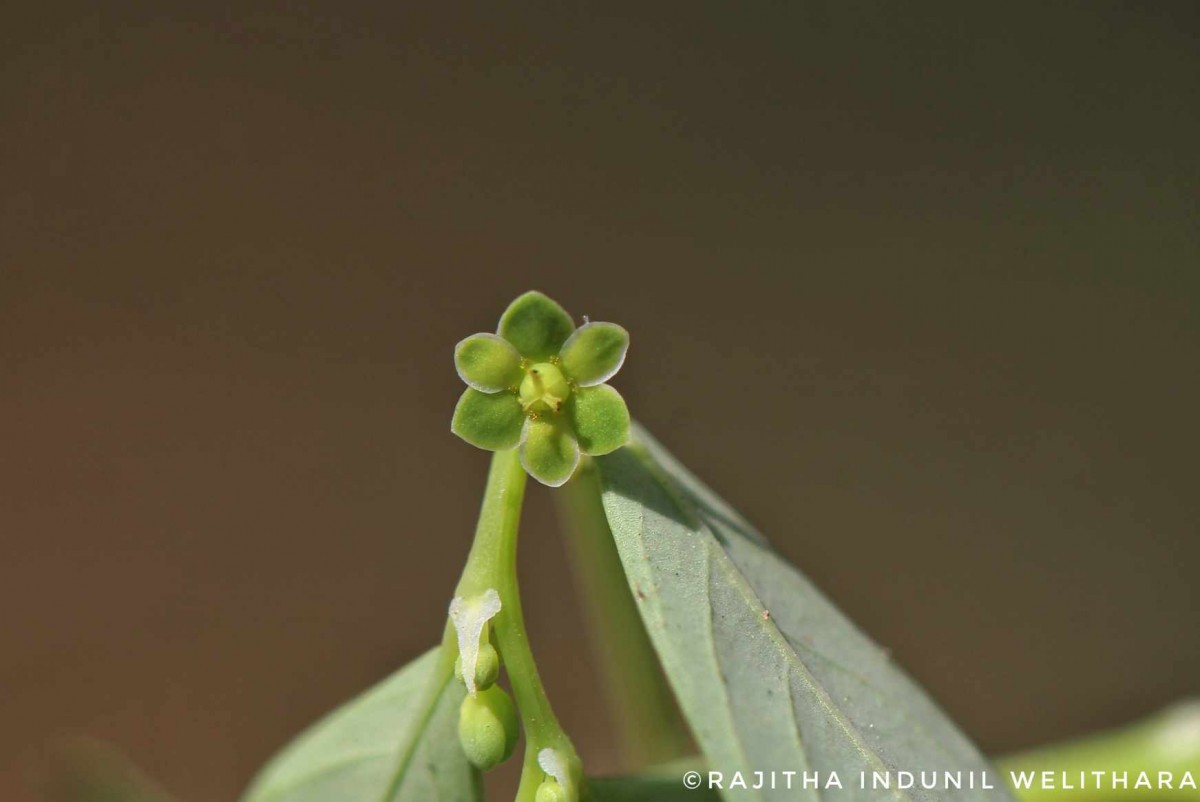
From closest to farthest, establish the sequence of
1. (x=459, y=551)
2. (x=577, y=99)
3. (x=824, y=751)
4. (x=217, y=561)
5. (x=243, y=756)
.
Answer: (x=824, y=751) < (x=243, y=756) < (x=217, y=561) < (x=459, y=551) < (x=577, y=99)

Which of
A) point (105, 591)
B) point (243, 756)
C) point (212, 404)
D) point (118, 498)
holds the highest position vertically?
point (212, 404)

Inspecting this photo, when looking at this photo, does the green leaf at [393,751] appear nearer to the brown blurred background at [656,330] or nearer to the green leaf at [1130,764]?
the green leaf at [1130,764]

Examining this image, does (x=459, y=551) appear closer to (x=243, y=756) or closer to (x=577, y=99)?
(x=243, y=756)

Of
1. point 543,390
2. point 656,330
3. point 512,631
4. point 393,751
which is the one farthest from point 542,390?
point 656,330

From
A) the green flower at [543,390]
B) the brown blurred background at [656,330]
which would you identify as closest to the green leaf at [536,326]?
the green flower at [543,390]

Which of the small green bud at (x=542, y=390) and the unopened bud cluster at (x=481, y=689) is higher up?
the small green bud at (x=542, y=390)

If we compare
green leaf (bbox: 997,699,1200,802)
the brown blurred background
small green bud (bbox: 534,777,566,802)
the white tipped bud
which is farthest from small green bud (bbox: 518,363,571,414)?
the brown blurred background

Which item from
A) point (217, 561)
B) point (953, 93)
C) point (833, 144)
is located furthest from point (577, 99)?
point (217, 561)
